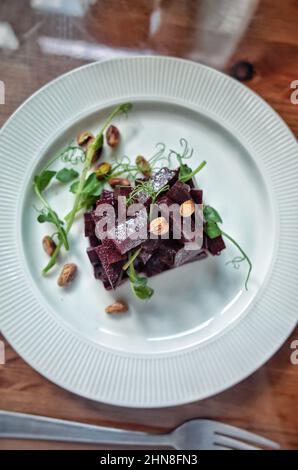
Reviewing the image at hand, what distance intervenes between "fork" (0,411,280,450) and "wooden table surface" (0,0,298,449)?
0.02m

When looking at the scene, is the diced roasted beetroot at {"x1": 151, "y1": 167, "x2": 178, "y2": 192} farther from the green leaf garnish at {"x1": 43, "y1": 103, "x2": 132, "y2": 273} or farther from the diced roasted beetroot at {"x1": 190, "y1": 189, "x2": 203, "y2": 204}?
the green leaf garnish at {"x1": 43, "y1": 103, "x2": 132, "y2": 273}

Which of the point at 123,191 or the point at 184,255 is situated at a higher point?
the point at 123,191

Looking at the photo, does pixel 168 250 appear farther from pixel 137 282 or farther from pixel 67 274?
pixel 67 274

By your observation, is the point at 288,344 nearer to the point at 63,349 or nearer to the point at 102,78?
the point at 63,349

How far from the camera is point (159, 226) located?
1.31 metres

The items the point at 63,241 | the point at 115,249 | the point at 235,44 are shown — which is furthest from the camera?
the point at 235,44

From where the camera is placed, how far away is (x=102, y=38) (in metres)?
1.53

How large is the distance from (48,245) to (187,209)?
1.30 ft

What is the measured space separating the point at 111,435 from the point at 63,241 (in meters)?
0.52

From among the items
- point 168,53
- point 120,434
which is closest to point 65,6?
point 168,53

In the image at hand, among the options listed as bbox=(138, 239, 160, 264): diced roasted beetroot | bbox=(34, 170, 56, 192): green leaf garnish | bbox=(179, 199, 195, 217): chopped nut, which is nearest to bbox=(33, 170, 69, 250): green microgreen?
bbox=(34, 170, 56, 192): green leaf garnish

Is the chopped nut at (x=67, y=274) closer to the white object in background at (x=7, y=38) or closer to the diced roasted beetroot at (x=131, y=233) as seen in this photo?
the diced roasted beetroot at (x=131, y=233)

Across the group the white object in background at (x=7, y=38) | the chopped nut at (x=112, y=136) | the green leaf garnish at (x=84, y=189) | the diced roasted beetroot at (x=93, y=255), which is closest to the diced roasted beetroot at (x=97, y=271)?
the diced roasted beetroot at (x=93, y=255)

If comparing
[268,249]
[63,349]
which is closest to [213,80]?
[268,249]
